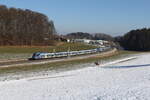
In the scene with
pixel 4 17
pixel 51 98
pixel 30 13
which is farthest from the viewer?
pixel 30 13

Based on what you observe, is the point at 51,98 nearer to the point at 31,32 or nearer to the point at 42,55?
the point at 42,55

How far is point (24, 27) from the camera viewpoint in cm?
10569

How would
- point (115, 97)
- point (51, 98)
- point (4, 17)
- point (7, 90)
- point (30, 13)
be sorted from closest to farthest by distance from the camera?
point (115, 97)
point (51, 98)
point (7, 90)
point (4, 17)
point (30, 13)

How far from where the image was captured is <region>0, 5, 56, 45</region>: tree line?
96.6 metres

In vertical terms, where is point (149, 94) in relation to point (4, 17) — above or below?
below

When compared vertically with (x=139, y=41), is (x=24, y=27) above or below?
above

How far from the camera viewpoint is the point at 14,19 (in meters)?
104

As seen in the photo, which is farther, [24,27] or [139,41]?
[139,41]

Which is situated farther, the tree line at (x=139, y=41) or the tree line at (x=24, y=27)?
the tree line at (x=139, y=41)

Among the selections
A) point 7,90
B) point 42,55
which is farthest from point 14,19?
point 7,90

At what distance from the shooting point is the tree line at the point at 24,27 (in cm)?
9662

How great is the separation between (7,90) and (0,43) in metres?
73.4

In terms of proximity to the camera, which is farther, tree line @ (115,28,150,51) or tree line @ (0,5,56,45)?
tree line @ (115,28,150,51)

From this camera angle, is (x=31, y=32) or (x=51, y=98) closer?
(x=51, y=98)
